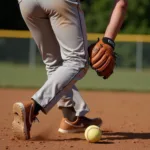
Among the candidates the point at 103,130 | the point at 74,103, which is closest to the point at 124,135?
the point at 103,130

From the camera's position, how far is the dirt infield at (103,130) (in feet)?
12.8

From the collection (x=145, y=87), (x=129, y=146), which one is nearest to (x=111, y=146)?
(x=129, y=146)

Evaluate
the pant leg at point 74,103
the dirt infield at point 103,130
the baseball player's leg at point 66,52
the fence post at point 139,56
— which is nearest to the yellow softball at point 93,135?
the dirt infield at point 103,130

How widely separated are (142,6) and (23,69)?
1262 centimetres

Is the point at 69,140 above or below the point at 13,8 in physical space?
above

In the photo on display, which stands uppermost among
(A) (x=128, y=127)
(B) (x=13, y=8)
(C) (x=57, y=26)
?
(C) (x=57, y=26)

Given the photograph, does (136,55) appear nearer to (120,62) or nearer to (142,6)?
(120,62)

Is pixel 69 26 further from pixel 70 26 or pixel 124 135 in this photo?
pixel 124 135

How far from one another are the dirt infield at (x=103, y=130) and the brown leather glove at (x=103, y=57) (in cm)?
61

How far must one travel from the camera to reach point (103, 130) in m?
4.83

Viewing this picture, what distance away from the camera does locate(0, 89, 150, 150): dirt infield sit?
392cm

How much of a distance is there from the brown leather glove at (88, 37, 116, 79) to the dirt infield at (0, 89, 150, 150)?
61cm

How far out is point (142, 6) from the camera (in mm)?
27266

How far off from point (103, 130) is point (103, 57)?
3.43 ft
